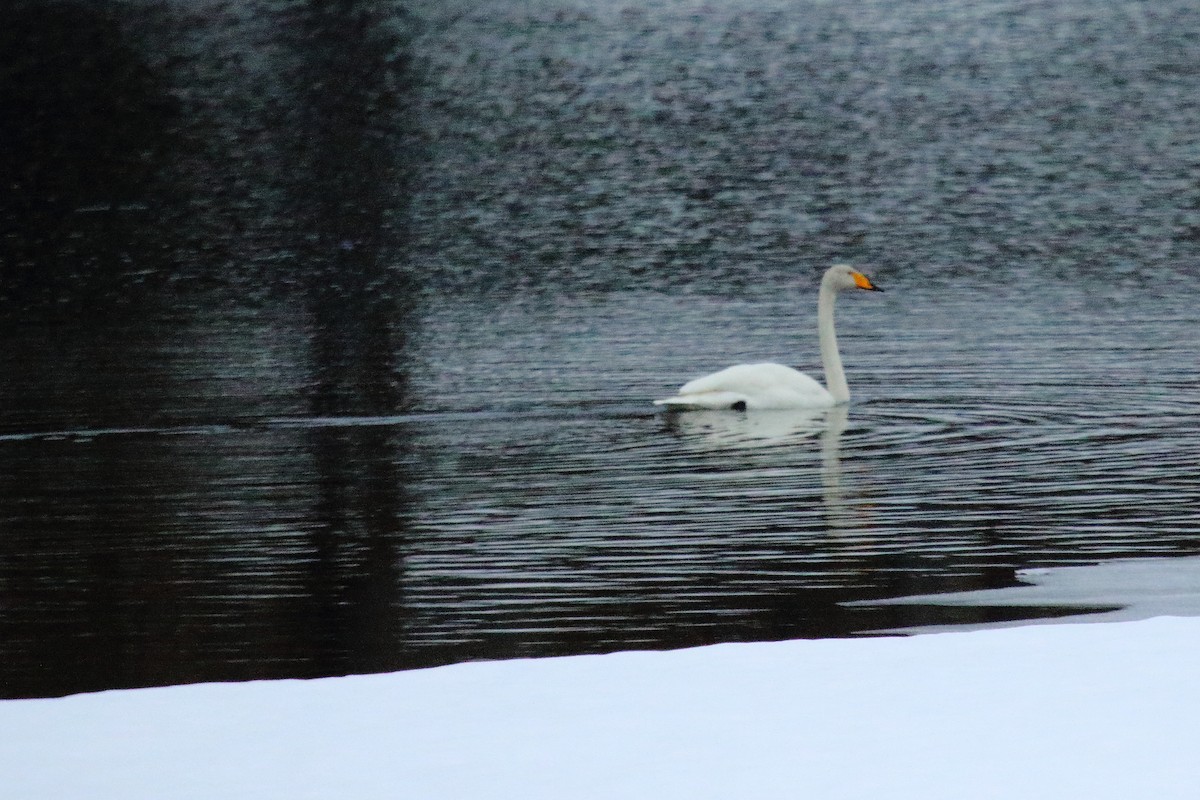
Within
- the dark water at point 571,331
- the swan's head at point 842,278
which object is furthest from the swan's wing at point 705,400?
the swan's head at point 842,278

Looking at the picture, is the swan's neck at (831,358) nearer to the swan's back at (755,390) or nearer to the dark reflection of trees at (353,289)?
the swan's back at (755,390)

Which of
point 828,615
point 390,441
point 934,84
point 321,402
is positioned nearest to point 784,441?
point 390,441

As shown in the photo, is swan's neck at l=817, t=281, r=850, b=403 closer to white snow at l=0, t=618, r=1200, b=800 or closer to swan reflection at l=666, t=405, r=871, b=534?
swan reflection at l=666, t=405, r=871, b=534

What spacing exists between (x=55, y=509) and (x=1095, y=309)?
11118 millimetres

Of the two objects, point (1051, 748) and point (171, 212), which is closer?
point (1051, 748)

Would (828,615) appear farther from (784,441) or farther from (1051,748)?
(784,441)

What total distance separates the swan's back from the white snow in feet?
20.7

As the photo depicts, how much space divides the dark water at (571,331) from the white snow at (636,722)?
427 mm

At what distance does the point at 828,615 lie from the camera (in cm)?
694

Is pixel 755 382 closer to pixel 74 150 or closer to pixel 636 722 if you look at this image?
pixel 636 722

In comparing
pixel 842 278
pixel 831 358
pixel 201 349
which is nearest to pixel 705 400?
pixel 831 358

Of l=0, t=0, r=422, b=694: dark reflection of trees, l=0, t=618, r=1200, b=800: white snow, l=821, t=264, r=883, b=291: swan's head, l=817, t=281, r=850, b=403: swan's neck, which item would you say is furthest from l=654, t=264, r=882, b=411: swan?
l=0, t=618, r=1200, b=800: white snow

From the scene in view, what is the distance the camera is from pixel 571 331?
17.7 meters

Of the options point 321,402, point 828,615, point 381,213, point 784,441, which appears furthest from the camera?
point 381,213
